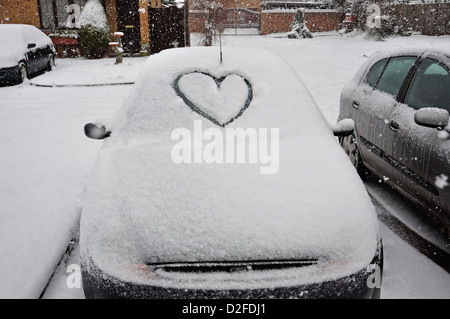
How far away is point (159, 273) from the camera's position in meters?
1.96

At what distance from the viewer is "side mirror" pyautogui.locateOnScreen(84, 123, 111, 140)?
300cm

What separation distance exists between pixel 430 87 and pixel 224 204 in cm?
270

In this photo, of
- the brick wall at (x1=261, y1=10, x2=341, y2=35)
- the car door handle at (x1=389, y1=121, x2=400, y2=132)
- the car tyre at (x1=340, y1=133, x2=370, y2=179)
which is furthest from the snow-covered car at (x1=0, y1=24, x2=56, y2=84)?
the brick wall at (x1=261, y1=10, x2=341, y2=35)

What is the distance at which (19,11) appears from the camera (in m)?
17.2

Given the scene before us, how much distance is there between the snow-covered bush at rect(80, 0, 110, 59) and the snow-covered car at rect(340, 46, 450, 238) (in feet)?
45.8

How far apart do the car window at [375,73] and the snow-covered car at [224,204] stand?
207 centimetres

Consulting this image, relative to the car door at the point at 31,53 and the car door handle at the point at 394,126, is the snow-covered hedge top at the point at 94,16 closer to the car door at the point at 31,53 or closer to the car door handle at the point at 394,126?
the car door at the point at 31,53

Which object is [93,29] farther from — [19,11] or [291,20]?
[291,20]

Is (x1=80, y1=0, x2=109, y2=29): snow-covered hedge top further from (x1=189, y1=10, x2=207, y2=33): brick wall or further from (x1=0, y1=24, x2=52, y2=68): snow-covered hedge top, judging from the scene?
(x1=189, y1=10, x2=207, y2=33): brick wall

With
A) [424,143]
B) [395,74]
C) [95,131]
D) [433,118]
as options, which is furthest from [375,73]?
[95,131]

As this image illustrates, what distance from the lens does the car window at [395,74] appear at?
418cm

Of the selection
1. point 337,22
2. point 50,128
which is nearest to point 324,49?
point 337,22

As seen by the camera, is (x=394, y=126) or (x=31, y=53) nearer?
(x=394, y=126)

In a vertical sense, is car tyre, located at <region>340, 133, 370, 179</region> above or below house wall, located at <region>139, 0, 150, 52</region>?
below
